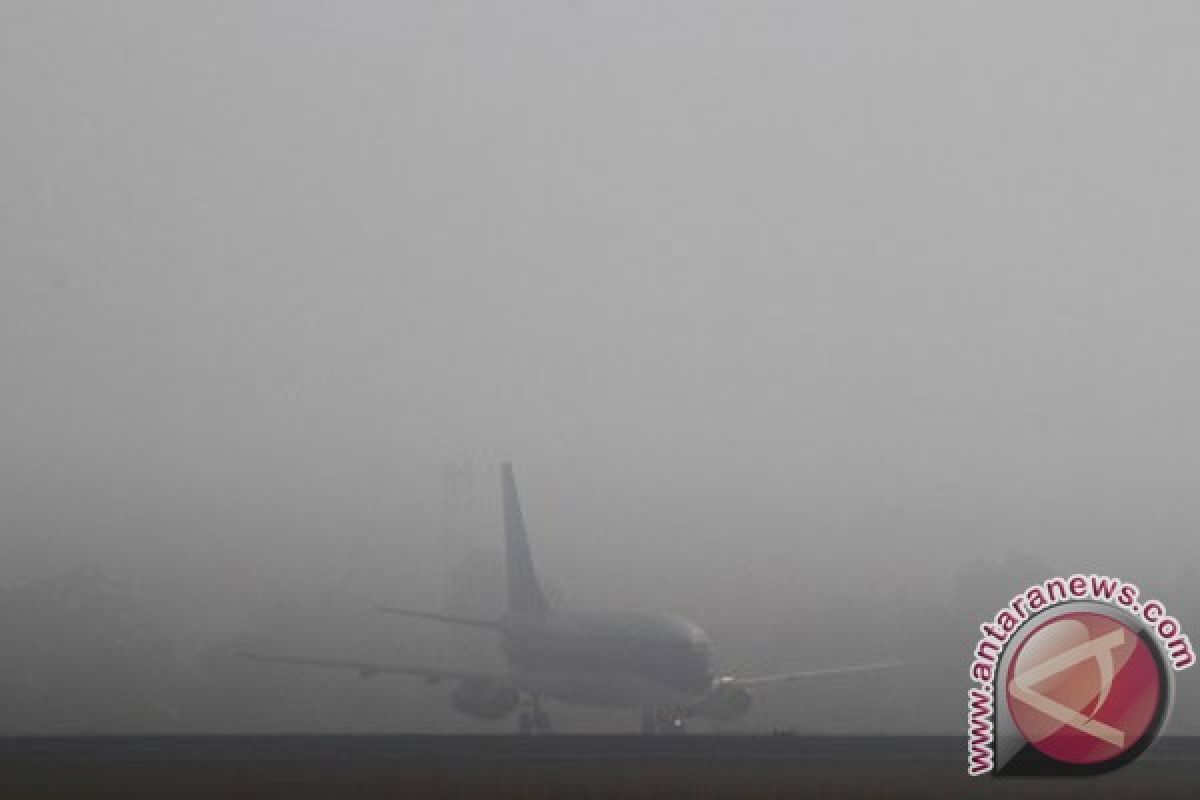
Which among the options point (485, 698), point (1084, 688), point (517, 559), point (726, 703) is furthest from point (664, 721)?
point (1084, 688)

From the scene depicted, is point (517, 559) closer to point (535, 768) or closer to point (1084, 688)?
point (535, 768)

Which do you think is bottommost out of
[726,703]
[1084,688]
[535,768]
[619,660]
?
[535,768]

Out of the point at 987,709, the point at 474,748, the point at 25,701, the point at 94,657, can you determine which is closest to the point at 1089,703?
the point at 987,709

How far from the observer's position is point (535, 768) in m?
44.7

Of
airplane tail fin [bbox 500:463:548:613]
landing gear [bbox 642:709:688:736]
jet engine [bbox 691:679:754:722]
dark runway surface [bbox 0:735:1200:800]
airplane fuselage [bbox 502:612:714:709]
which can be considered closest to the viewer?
A: dark runway surface [bbox 0:735:1200:800]

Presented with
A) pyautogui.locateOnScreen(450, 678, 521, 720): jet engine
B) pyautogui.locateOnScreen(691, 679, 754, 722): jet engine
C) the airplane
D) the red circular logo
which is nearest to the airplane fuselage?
the airplane

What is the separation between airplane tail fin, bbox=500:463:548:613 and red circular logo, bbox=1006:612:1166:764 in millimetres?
54798

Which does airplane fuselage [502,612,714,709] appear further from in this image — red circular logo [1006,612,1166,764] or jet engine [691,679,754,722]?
red circular logo [1006,612,1166,764]

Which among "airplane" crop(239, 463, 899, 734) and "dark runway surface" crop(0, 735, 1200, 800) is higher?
"airplane" crop(239, 463, 899, 734)

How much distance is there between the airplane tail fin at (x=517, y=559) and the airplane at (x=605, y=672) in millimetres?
4941

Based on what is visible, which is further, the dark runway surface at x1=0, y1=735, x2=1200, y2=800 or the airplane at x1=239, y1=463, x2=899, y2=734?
the airplane at x1=239, y1=463, x2=899, y2=734

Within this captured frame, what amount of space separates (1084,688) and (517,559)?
200 feet

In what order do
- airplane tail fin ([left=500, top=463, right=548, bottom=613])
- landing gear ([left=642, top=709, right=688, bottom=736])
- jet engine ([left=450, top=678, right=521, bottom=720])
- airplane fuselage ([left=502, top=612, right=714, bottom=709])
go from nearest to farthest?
landing gear ([left=642, top=709, right=688, bottom=736]) < airplane fuselage ([left=502, top=612, right=714, bottom=709]) < jet engine ([left=450, top=678, right=521, bottom=720]) < airplane tail fin ([left=500, top=463, right=548, bottom=613])

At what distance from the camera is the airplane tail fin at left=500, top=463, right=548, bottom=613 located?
9181 centimetres
